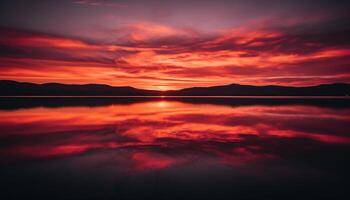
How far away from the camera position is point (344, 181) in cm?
793

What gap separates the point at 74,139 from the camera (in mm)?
14922

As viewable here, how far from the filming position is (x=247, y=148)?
1245 centimetres

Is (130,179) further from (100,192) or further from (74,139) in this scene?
(74,139)

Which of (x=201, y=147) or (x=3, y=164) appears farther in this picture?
(x=201, y=147)

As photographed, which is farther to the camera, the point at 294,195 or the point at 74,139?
the point at 74,139

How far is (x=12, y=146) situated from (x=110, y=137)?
482 cm

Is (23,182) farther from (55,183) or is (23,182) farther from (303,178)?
(303,178)

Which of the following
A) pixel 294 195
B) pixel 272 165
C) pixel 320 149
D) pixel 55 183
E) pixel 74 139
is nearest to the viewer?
pixel 294 195

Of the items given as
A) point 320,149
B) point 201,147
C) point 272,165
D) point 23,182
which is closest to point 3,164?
point 23,182

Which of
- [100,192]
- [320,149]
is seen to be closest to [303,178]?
[320,149]

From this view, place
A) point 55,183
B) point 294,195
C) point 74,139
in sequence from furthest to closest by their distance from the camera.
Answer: point 74,139 < point 55,183 < point 294,195

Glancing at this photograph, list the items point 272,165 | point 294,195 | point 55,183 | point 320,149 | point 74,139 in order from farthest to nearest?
point 74,139, point 320,149, point 272,165, point 55,183, point 294,195

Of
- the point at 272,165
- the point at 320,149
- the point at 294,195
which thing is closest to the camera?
the point at 294,195

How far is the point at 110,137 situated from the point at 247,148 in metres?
7.67
